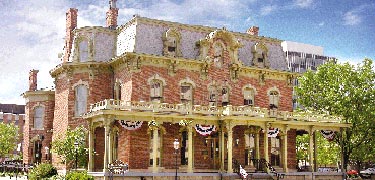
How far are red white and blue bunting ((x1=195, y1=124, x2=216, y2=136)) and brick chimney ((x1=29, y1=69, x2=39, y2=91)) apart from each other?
2068cm

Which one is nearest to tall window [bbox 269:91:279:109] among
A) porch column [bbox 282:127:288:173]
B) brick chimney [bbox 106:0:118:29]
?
porch column [bbox 282:127:288:173]

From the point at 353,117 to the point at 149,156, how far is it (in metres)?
19.3

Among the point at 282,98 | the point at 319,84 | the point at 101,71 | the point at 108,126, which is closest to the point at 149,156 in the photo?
the point at 108,126

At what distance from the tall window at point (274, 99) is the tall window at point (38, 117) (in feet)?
64.5

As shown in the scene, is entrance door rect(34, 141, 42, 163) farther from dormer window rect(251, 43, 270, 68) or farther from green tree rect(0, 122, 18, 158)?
green tree rect(0, 122, 18, 158)

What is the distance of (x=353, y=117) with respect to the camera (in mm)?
43281

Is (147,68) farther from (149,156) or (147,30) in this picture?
(149,156)

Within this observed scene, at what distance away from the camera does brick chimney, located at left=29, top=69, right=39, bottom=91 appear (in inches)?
1864

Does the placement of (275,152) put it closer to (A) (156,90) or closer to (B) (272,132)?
(B) (272,132)

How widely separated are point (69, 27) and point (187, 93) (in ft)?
39.7

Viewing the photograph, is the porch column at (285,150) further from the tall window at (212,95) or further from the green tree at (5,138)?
the green tree at (5,138)

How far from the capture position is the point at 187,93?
122 ft

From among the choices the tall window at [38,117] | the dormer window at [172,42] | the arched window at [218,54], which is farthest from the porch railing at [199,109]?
the tall window at [38,117]

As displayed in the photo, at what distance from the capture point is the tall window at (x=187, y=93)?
121ft
